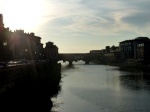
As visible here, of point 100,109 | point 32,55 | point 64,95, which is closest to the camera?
point 100,109

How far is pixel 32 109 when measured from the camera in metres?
49.4

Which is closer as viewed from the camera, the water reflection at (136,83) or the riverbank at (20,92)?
the riverbank at (20,92)

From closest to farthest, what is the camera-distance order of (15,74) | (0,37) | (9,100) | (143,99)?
(9,100) → (15,74) → (143,99) → (0,37)

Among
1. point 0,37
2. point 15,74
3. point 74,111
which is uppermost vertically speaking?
point 0,37

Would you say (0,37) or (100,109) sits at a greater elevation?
(0,37)

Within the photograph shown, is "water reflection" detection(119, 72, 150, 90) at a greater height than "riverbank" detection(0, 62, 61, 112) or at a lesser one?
lesser

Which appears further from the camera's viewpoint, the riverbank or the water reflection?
the water reflection

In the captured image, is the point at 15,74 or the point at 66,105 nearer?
the point at 15,74

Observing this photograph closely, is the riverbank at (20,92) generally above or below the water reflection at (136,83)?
above

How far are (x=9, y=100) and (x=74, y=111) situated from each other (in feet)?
39.0

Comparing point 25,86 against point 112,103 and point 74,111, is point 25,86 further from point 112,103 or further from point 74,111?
point 112,103

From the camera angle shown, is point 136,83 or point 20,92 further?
point 136,83

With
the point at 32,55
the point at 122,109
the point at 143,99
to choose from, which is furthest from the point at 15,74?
the point at 32,55

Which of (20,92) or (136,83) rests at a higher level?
(20,92)
